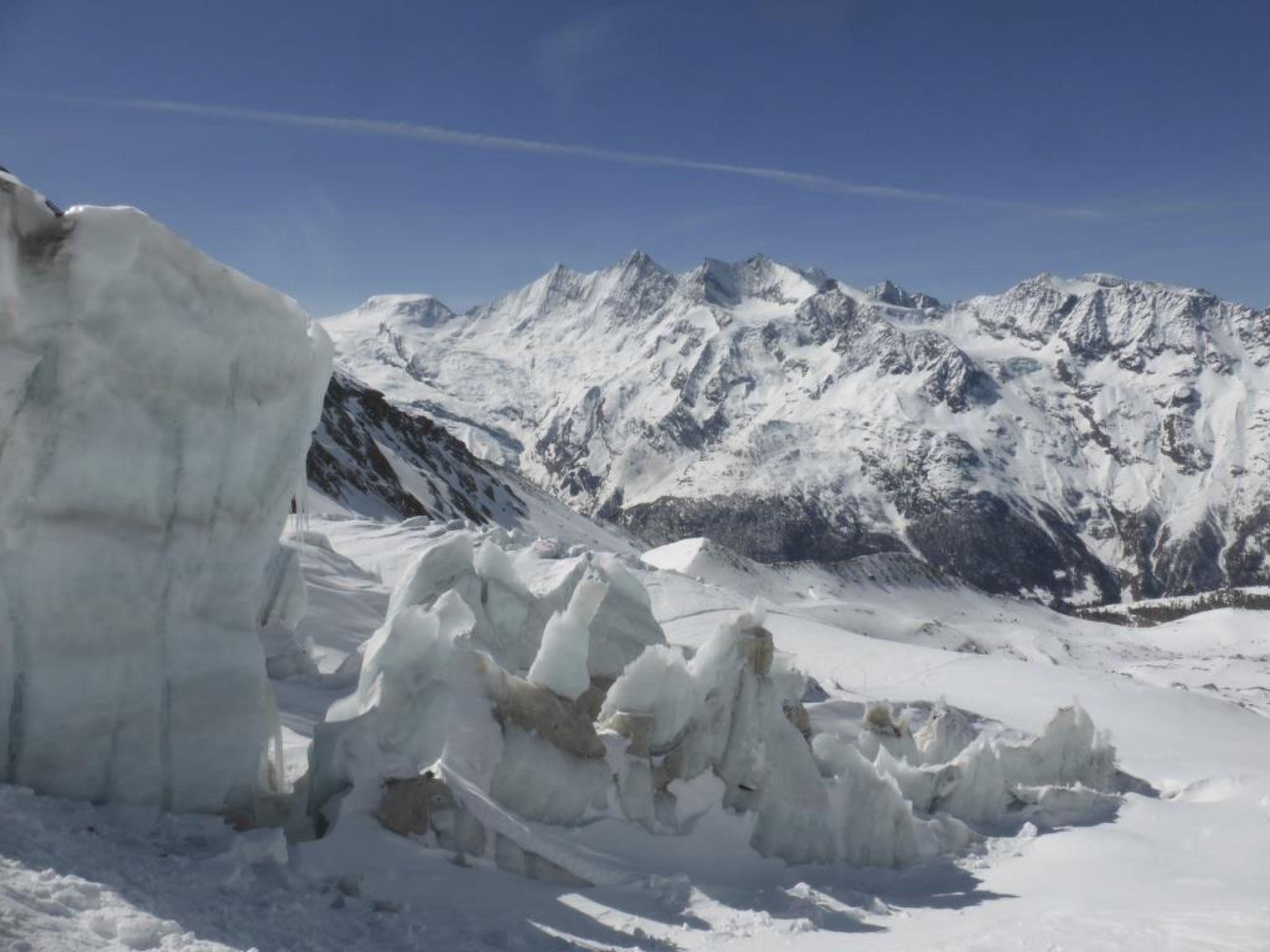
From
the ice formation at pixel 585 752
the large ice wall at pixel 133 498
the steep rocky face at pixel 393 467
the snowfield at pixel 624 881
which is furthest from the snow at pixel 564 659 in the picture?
the steep rocky face at pixel 393 467

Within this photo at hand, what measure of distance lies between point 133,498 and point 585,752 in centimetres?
686

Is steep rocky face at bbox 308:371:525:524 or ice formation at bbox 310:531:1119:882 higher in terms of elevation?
steep rocky face at bbox 308:371:525:524

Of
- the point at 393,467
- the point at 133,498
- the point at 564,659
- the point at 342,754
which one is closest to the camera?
the point at 133,498

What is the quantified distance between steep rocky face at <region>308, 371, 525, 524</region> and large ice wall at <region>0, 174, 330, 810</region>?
1963 inches

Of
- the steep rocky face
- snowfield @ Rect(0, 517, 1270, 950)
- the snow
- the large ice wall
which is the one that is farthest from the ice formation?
the steep rocky face

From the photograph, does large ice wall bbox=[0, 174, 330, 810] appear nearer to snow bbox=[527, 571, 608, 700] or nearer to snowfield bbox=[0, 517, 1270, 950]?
snowfield bbox=[0, 517, 1270, 950]

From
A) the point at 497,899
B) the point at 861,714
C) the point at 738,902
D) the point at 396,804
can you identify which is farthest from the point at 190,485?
the point at 861,714

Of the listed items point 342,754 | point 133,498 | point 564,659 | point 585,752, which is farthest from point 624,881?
point 133,498

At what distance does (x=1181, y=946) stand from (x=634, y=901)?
6376mm

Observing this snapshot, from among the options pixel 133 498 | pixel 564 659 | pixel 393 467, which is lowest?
pixel 564 659

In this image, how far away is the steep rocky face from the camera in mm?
72625

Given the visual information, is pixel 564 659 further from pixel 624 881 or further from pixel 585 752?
pixel 624 881

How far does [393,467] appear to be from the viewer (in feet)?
301

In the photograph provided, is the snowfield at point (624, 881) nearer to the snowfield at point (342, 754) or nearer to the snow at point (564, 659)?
the snowfield at point (342, 754)
